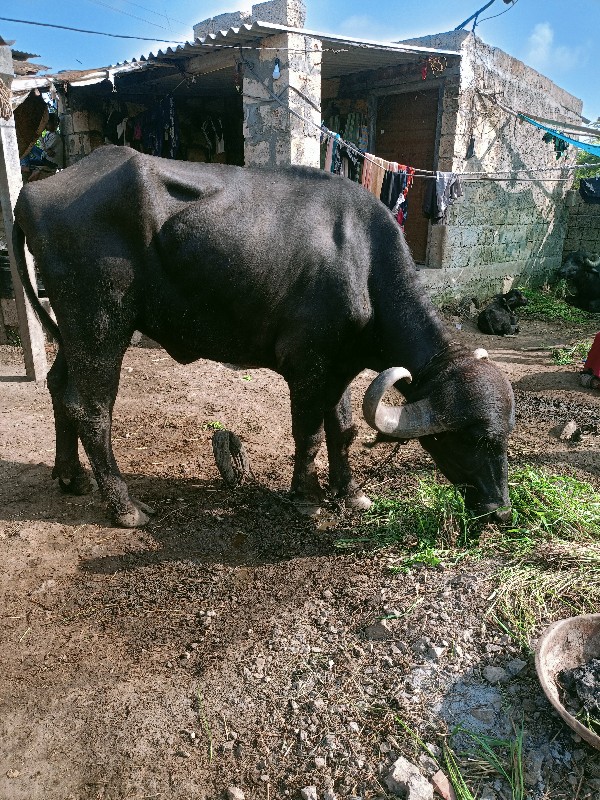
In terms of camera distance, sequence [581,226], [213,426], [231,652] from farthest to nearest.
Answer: [581,226], [213,426], [231,652]

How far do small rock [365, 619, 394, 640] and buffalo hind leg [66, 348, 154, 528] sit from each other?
1771mm

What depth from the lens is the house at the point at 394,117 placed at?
7.64 m

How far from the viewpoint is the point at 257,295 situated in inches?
143

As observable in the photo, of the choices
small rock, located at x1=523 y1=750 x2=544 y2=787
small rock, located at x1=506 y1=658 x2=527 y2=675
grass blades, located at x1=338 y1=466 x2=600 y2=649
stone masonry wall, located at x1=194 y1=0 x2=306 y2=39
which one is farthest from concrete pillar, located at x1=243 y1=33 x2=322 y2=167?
small rock, located at x1=523 y1=750 x2=544 y2=787

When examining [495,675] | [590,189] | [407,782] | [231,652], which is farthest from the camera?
[590,189]

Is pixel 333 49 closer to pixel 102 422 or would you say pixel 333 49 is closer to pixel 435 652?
pixel 102 422

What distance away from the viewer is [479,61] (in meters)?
9.45

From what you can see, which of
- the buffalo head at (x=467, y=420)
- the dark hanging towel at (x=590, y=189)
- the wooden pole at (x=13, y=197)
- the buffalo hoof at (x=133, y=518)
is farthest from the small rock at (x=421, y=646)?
the dark hanging towel at (x=590, y=189)

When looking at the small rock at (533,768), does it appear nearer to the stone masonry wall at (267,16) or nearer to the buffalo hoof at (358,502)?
the buffalo hoof at (358,502)

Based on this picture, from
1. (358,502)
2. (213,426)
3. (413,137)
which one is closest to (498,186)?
(413,137)

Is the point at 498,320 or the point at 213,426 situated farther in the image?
the point at 498,320

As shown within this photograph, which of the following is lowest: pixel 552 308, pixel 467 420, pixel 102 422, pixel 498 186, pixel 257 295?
pixel 552 308

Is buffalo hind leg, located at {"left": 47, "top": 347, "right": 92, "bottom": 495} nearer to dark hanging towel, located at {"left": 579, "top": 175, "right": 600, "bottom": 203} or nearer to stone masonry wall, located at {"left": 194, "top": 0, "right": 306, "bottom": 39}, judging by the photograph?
stone masonry wall, located at {"left": 194, "top": 0, "right": 306, "bottom": 39}

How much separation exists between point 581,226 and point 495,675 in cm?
1286
